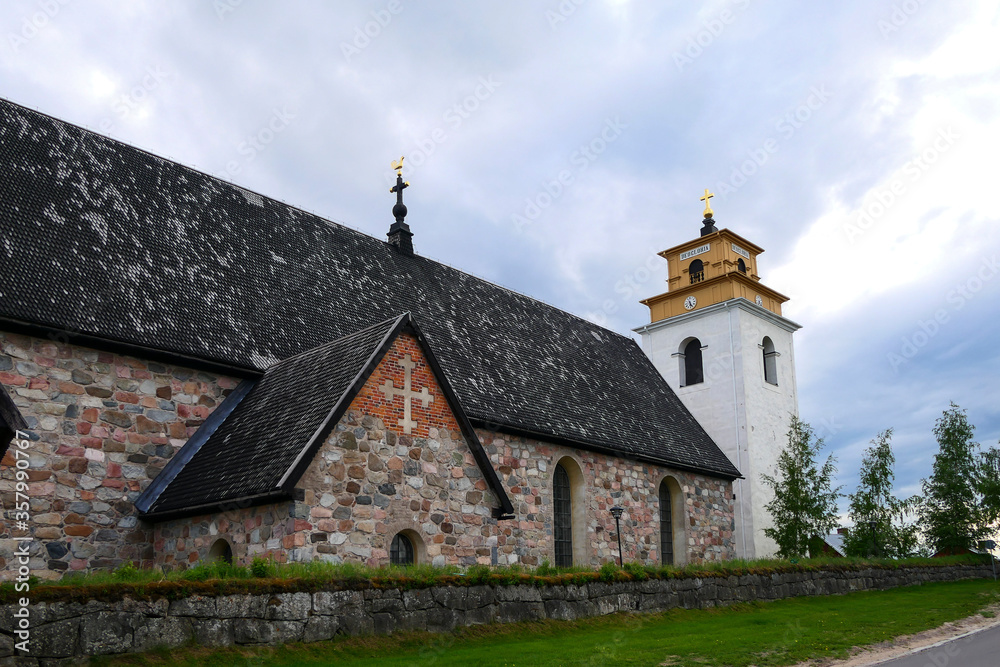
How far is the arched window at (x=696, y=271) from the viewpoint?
28641 mm

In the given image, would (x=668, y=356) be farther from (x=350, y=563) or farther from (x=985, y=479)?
(x=350, y=563)

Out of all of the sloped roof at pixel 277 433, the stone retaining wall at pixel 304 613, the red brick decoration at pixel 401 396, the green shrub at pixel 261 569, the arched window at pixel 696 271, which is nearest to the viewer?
the stone retaining wall at pixel 304 613

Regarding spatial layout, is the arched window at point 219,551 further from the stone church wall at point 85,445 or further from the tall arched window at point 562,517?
the tall arched window at point 562,517

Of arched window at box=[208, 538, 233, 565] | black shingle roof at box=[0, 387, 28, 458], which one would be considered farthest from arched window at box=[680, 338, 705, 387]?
black shingle roof at box=[0, 387, 28, 458]

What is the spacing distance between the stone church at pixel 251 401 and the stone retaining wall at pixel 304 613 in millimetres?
1403

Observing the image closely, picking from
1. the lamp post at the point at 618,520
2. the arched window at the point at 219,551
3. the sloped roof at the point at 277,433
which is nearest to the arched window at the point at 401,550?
the sloped roof at the point at 277,433

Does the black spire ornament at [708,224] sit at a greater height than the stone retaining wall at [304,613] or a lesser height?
greater

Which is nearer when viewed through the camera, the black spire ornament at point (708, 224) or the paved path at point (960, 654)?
the paved path at point (960, 654)

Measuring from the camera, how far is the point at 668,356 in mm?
28531

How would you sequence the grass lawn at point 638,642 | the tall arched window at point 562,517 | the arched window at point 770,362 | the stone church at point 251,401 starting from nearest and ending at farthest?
the grass lawn at point 638,642
the stone church at point 251,401
the tall arched window at point 562,517
the arched window at point 770,362

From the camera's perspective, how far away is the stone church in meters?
10.6

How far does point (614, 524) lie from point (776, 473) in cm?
1023

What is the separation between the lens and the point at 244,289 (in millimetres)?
14906

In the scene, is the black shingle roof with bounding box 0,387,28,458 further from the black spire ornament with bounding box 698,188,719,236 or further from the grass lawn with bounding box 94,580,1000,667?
the black spire ornament with bounding box 698,188,719,236
